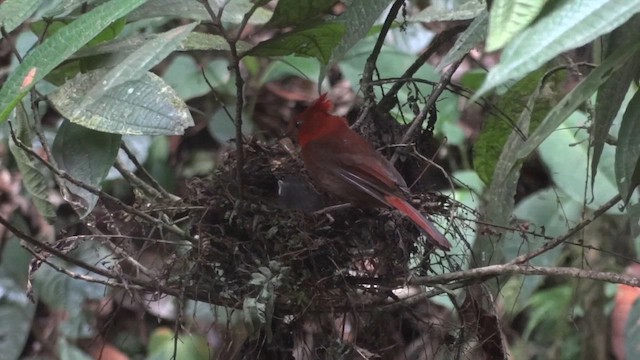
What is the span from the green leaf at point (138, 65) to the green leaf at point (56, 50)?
0.04 metres

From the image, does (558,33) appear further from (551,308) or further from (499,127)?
(551,308)

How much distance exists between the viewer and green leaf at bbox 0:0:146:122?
0.76m

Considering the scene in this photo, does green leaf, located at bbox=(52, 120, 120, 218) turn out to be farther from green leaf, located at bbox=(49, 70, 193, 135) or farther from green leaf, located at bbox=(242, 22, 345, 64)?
green leaf, located at bbox=(242, 22, 345, 64)

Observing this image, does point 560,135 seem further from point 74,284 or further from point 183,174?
point 183,174

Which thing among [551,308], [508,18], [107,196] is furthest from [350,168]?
[551,308]

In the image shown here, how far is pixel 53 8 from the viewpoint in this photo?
980 mm

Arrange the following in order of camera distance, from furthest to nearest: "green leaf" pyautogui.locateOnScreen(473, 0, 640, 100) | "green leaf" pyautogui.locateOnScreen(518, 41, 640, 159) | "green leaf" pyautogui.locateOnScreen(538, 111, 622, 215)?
"green leaf" pyautogui.locateOnScreen(538, 111, 622, 215) < "green leaf" pyautogui.locateOnScreen(518, 41, 640, 159) < "green leaf" pyautogui.locateOnScreen(473, 0, 640, 100)

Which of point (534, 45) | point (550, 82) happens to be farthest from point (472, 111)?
point (534, 45)

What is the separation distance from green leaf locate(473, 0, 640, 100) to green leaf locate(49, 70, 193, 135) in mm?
420

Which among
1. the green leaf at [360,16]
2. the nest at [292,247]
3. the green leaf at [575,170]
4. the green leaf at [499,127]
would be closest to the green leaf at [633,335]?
the green leaf at [575,170]

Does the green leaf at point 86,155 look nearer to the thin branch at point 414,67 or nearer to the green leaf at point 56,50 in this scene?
the green leaf at point 56,50

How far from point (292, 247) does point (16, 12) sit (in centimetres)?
42

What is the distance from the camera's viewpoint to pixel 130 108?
0.91m

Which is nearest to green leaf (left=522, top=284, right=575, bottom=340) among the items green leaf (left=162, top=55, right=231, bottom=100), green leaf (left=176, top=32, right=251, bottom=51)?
green leaf (left=162, top=55, right=231, bottom=100)
